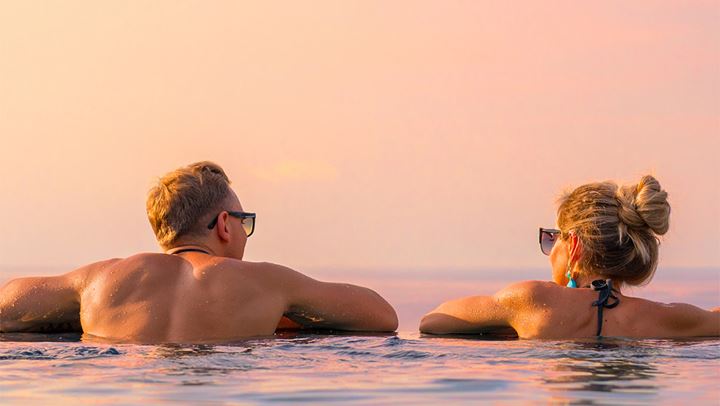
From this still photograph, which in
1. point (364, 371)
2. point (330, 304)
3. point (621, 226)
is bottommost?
point (364, 371)

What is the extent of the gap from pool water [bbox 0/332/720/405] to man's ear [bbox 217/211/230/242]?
852 millimetres

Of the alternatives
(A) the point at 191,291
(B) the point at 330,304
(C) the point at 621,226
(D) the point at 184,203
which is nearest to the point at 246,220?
(D) the point at 184,203

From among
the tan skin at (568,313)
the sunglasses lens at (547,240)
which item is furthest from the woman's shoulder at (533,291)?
the sunglasses lens at (547,240)

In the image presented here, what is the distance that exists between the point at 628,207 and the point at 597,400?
8.69 ft

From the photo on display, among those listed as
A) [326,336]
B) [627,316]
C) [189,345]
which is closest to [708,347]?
[627,316]

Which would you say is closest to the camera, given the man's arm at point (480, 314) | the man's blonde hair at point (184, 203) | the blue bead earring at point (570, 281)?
the man's arm at point (480, 314)

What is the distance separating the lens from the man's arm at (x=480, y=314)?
8602 mm

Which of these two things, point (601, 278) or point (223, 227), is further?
point (223, 227)

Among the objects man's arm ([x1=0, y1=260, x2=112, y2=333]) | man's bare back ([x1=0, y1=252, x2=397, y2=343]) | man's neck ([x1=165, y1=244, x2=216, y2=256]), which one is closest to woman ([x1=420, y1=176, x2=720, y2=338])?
man's bare back ([x1=0, y1=252, x2=397, y2=343])

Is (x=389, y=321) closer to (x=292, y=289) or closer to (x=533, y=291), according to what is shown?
(x=292, y=289)

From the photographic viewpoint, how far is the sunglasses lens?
8930mm

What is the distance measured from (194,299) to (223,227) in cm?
82

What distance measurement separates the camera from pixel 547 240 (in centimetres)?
897

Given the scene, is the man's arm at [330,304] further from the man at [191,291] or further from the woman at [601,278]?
the woman at [601,278]
